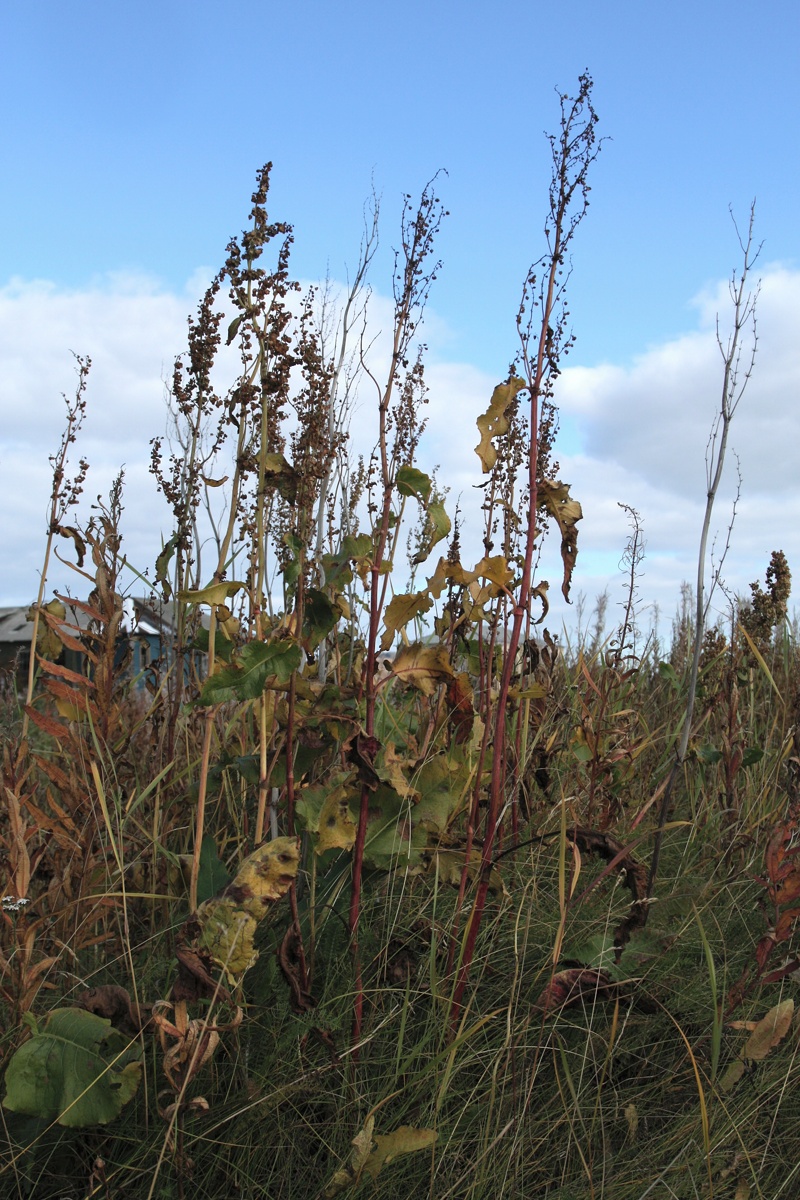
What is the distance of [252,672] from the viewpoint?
1.70 metres

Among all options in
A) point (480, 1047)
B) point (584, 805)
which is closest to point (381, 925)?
point (480, 1047)

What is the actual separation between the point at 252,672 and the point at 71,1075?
0.76 m

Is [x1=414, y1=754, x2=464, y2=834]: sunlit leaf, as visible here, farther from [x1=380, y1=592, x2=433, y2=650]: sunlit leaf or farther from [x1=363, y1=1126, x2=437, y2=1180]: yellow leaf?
[x1=363, y1=1126, x2=437, y2=1180]: yellow leaf

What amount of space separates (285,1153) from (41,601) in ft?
6.39

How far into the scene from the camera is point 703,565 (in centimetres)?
241

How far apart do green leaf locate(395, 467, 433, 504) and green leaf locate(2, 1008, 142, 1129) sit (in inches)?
44.2

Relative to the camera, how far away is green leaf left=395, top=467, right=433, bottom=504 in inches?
72.7

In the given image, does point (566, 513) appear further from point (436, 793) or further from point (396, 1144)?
point (396, 1144)

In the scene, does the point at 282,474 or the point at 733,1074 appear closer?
the point at 733,1074

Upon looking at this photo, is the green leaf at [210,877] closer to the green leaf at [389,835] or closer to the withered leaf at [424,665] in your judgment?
A: the green leaf at [389,835]

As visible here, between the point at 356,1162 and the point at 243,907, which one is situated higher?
the point at 243,907

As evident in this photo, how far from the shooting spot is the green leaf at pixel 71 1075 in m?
1.63

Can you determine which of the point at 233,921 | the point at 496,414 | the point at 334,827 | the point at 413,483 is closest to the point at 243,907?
the point at 233,921

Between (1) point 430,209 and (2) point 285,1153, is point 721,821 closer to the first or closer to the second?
(2) point 285,1153
